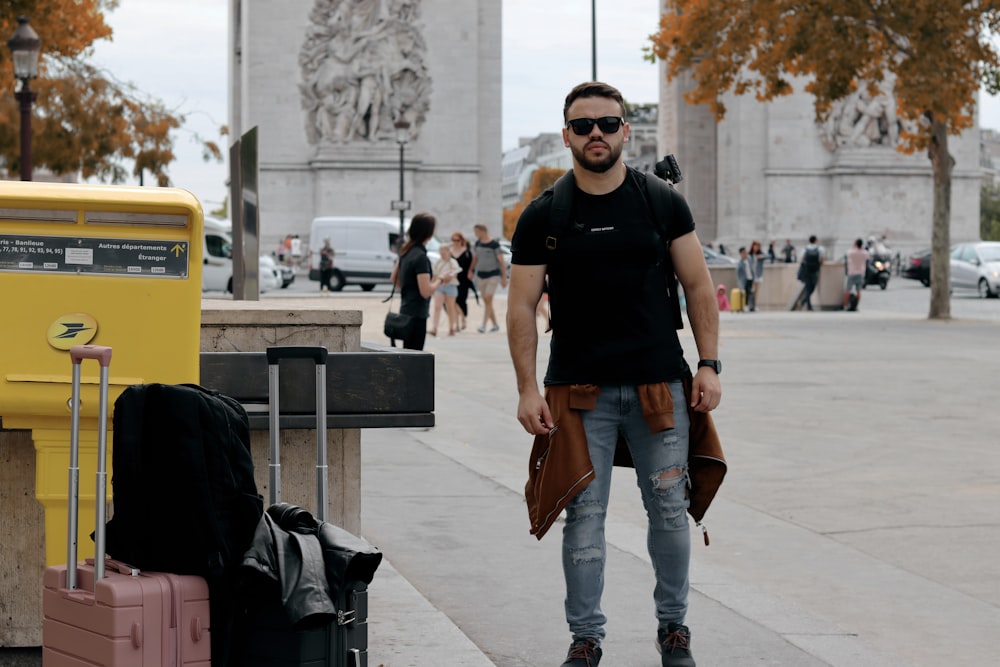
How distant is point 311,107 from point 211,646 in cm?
4781

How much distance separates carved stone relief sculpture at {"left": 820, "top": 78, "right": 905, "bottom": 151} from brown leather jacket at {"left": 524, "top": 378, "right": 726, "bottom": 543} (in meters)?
46.7

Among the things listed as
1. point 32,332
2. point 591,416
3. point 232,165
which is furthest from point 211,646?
point 232,165

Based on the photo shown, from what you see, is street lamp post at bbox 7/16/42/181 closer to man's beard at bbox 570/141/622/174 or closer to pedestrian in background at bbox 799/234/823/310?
pedestrian in background at bbox 799/234/823/310

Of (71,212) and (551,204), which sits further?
(551,204)

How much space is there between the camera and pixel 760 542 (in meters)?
7.81

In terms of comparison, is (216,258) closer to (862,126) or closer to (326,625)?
(862,126)

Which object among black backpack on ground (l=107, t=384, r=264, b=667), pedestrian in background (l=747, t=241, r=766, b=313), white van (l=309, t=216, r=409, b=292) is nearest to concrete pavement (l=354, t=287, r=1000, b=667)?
black backpack on ground (l=107, t=384, r=264, b=667)

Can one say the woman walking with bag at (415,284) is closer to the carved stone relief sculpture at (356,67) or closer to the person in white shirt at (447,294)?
the person in white shirt at (447,294)

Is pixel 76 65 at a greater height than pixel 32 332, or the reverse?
pixel 76 65

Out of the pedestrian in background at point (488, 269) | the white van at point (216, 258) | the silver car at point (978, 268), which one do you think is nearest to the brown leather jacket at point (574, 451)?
the pedestrian in background at point (488, 269)

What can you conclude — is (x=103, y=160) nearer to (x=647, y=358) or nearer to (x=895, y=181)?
(x=895, y=181)

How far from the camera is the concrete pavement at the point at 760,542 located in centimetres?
578

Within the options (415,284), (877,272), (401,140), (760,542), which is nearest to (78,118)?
(401,140)

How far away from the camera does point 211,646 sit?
399 centimetres
